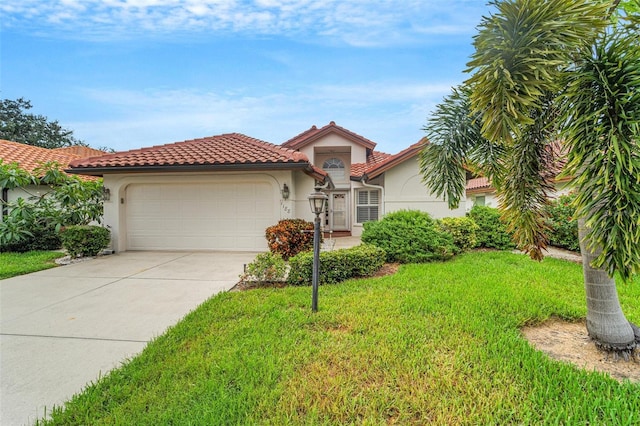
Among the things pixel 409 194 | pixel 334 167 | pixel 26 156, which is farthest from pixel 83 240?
pixel 334 167

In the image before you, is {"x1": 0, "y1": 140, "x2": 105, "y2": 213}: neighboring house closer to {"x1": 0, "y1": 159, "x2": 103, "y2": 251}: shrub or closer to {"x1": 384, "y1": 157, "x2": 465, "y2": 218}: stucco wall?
{"x1": 0, "y1": 159, "x2": 103, "y2": 251}: shrub

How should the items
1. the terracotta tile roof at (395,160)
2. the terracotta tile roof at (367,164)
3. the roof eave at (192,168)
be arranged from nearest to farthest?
the roof eave at (192,168) → the terracotta tile roof at (395,160) → the terracotta tile roof at (367,164)

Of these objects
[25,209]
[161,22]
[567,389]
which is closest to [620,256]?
[567,389]

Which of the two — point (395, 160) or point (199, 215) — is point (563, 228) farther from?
point (199, 215)

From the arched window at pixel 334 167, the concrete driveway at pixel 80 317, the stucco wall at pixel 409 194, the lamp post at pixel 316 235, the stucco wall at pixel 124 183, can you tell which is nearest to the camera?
the concrete driveway at pixel 80 317

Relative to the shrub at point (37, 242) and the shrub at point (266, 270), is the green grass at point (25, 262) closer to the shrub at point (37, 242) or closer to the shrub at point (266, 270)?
the shrub at point (37, 242)

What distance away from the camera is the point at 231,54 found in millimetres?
9875

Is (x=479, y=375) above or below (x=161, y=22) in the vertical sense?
below

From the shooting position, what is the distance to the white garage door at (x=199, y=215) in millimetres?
10258

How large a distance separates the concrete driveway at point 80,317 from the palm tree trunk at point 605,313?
5.30 metres

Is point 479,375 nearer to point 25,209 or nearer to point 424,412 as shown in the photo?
point 424,412

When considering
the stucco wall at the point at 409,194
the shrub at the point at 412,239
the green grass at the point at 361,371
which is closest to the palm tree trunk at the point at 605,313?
the green grass at the point at 361,371

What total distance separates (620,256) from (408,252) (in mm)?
5408

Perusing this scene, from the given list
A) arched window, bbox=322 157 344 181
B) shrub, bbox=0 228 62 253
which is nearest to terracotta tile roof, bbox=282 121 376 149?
arched window, bbox=322 157 344 181
